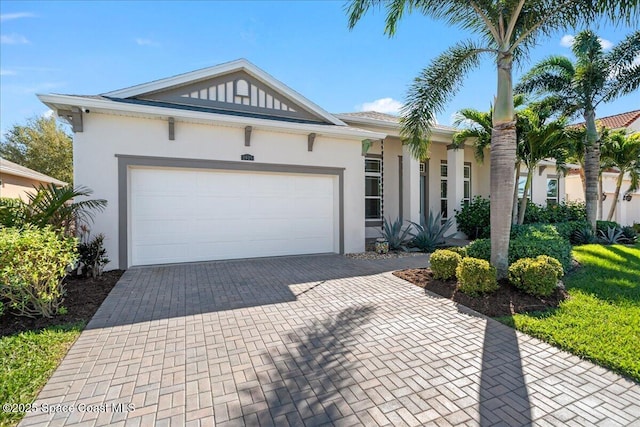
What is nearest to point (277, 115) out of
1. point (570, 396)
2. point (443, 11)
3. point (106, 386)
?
point (443, 11)

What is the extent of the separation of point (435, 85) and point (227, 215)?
6.06 meters

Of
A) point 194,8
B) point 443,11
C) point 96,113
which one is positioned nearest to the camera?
point 443,11

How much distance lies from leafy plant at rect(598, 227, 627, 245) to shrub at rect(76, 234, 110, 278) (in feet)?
50.2

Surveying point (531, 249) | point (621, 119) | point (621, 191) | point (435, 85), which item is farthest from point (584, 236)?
point (621, 119)

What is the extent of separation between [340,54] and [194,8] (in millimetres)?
4624

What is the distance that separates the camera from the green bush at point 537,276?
511cm

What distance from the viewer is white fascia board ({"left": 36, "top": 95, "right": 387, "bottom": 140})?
6.59 metres

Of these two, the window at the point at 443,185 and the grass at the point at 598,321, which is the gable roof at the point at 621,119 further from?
the grass at the point at 598,321

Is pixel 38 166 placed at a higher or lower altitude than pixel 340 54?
lower

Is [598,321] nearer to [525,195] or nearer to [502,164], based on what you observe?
[502,164]

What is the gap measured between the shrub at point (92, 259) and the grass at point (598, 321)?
771 centimetres

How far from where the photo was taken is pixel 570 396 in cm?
279

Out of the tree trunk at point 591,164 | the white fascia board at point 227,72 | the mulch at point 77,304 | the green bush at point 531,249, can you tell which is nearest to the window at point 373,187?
the white fascia board at point 227,72

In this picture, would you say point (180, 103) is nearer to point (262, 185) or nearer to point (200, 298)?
point (262, 185)
